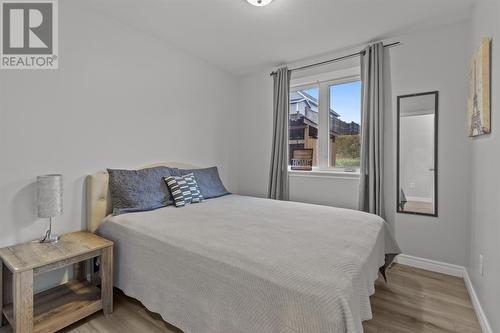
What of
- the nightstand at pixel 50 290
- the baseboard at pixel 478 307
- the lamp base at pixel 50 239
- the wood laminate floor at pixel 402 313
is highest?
the lamp base at pixel 50 239

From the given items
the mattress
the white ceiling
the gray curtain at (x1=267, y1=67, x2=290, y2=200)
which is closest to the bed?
the mattress

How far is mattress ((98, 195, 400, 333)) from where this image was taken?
107 centimetres

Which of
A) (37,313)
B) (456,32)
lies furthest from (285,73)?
(37,313)

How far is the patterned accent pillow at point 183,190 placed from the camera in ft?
8.36

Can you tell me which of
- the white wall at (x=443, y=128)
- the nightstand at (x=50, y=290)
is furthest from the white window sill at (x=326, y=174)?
the nightstand at (x=50, y=290)

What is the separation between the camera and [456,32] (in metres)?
2.40

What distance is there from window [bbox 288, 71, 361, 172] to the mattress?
115 centimetres

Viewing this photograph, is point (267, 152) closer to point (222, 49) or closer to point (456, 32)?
point (222, 49)

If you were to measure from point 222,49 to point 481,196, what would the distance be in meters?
2.94

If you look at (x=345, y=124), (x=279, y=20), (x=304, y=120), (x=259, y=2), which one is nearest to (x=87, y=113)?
(x=259, y=2)

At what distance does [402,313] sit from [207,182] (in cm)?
230

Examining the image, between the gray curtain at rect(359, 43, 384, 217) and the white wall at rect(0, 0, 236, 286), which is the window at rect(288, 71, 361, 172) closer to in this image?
the gray curtain at rect(359, 43, 384, 217)

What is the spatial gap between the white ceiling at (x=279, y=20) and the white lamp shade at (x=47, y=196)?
61.9 inches

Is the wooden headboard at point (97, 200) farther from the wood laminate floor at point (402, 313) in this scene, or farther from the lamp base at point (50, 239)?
the wood laminate floor at point (402, 313)
